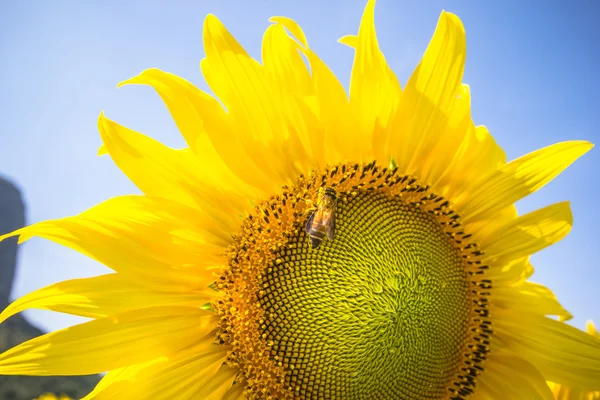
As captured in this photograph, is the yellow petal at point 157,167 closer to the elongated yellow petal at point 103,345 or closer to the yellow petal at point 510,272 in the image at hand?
the elongated yellow petal at point 103,345

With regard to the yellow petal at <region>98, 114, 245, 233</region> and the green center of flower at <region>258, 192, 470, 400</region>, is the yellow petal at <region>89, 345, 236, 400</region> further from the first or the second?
the yellow petal at <region>98, 114, 245, 233</region>

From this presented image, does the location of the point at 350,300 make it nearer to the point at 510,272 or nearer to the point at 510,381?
the point at 510,272

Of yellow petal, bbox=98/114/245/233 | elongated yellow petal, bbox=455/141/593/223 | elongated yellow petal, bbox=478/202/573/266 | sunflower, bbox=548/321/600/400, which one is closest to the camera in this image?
yellow petal, bbox=98/114/245/233

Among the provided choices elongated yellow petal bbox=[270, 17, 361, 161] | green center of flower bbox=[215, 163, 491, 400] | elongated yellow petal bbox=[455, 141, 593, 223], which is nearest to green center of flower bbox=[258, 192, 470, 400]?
green center of flower bbox=[215, 163, 491, 400]

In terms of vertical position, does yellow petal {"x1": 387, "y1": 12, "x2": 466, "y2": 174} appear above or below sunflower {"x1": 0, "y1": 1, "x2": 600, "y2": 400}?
above

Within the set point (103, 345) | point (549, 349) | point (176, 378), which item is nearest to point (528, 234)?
point (549, 349)

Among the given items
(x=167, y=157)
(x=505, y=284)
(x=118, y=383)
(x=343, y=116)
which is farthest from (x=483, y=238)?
(x=118, y=383)
